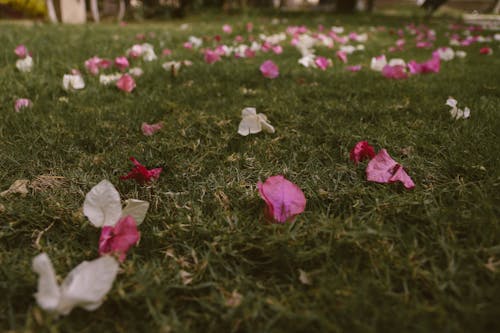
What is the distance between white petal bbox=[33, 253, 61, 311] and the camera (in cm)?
69

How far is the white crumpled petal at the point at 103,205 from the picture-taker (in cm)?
92

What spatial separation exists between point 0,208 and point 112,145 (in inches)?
20.4

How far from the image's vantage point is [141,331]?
0.77 m

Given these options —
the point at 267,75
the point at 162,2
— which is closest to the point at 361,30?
the point at 267,75

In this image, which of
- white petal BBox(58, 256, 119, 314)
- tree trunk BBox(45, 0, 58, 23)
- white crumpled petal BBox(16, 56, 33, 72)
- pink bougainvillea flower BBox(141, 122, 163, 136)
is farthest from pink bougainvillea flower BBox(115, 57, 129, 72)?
tree trunk BBox(45, 0, 58, 23)

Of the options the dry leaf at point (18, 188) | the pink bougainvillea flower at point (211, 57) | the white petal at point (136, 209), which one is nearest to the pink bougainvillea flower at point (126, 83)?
the pink bougainvillea flower at point (211, 57)

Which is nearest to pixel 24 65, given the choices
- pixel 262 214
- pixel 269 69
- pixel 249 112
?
pixel 269 69

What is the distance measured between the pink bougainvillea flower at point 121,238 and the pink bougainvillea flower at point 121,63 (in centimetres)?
192

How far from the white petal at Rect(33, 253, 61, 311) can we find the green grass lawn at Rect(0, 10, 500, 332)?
57 mm

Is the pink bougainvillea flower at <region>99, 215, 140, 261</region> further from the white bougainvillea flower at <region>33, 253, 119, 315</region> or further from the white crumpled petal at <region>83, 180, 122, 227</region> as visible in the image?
the white bougainvillea flower at <region>33, 253, 119, 315</region>

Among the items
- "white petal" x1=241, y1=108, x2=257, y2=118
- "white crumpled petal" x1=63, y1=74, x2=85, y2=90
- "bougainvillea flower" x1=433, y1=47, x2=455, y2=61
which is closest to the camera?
"white petal" x1=241, y1=108, x2=257, y2=118

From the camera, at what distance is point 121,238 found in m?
0.91

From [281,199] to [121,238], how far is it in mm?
432

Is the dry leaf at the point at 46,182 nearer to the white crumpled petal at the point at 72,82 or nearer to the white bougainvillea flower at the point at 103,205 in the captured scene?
the white bougainvillea flower at the point at 103,205
